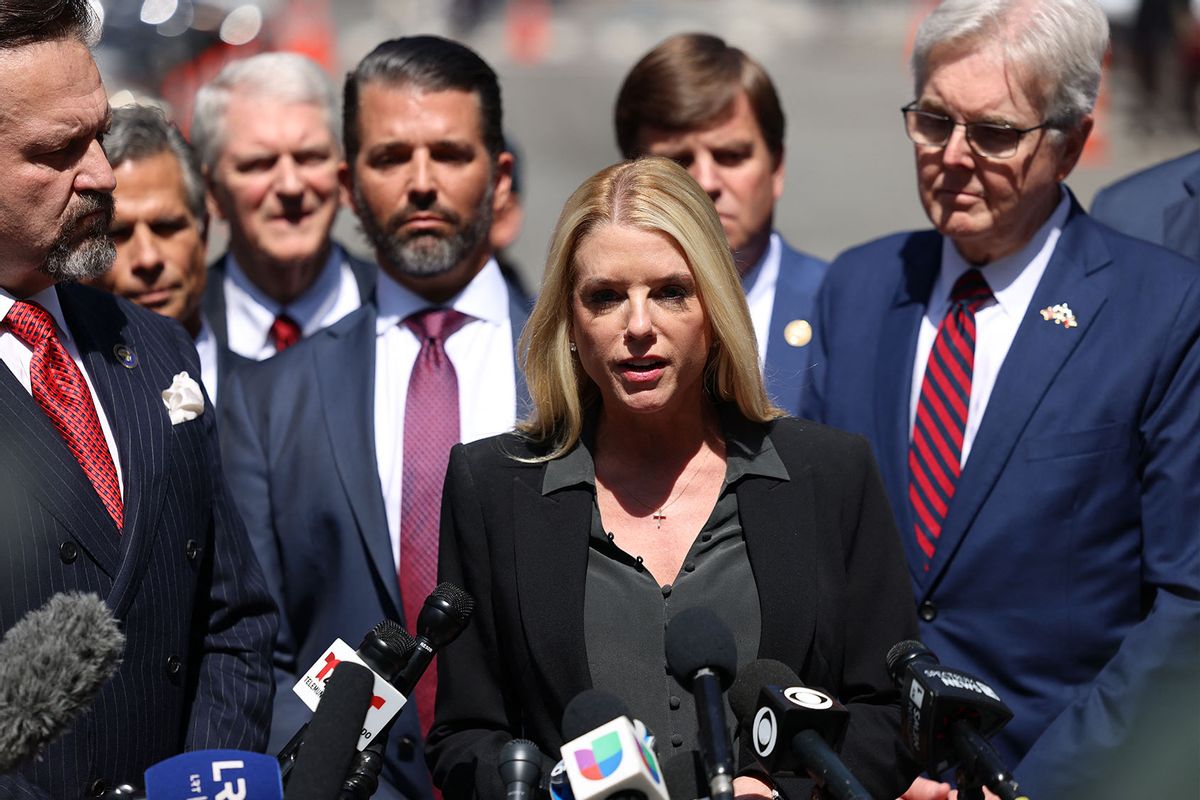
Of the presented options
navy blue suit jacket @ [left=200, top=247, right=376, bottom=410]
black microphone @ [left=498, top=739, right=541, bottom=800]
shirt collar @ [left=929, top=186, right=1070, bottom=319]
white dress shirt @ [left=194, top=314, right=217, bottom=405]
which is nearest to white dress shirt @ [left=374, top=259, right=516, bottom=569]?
navy blue suit jacket @ [left=200, top=247, right=376, bottom=410]

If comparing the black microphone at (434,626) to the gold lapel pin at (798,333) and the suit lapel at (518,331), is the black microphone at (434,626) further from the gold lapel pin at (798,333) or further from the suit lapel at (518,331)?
the gold lapel pin at (798,333)

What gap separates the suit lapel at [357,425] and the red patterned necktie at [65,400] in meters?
1.07

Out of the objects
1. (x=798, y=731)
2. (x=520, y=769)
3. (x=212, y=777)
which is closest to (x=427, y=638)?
(x=520, y=769)

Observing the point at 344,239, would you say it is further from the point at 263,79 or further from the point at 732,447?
the point at 732,447

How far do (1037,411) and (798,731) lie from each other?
65.3 inches

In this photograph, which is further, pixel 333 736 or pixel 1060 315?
pixel 1060 315

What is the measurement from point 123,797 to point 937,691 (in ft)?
4.75

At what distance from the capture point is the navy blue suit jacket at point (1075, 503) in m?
4.18

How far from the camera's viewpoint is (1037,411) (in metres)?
4.32

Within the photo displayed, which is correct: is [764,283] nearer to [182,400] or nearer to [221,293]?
[221,293]

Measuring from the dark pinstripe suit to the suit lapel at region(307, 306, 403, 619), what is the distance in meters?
0.54

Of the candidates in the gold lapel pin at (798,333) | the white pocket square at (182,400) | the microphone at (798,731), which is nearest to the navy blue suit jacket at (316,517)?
the white pocket square at (182,400)

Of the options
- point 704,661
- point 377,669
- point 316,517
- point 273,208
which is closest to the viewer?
point 704,661

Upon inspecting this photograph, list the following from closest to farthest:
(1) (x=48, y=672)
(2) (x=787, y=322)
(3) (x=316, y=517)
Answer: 1. (1) (x=48, y=672)
2. (3) (x=316, y=517)
3. (2) (x=787, y=322)
